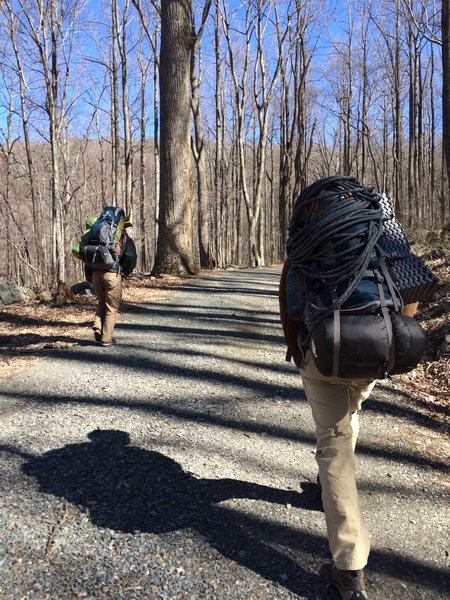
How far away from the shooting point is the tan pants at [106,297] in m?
5.69

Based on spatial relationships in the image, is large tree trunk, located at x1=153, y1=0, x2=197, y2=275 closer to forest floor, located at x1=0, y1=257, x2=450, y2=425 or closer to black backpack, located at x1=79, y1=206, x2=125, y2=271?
forest floor, located at x1=0, y1=257, x2=450, y2=425

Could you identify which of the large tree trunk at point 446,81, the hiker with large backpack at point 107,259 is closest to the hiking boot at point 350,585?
the hiker with large backpack at point 107,259

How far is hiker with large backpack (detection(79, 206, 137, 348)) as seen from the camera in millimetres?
5496

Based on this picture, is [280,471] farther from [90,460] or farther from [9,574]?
[9,574]

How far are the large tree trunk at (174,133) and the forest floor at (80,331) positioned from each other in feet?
8.12

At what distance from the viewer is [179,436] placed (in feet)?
11.9

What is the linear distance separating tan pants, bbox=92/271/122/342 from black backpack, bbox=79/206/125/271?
0.40 ft

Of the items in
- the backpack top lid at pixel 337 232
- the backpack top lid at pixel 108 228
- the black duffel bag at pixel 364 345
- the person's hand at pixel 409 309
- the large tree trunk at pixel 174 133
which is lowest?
the black duffel bag at pixel 364 345

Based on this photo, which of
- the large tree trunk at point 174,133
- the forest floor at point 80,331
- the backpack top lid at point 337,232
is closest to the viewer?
the backpack top lid at point 337,232

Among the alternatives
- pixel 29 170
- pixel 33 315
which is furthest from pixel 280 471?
pixel 29 170

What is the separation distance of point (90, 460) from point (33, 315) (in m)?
5.04

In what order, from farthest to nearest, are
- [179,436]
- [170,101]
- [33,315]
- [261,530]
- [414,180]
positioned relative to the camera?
[414,180] < [170,101] < [33,315] < [179,436] < [261,530]

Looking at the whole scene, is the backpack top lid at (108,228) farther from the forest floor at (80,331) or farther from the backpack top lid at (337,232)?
the backpack top lid at (337,232)

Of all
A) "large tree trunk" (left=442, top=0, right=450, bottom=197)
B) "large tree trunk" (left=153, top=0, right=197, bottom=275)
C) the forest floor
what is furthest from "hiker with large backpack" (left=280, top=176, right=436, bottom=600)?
"large tree trunk" (left=153, top=0, right=197, bottom=275)
